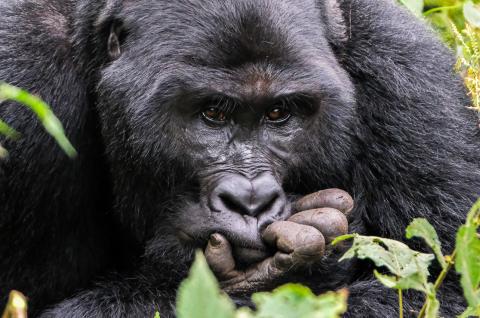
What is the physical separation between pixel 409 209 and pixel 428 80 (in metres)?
0.71

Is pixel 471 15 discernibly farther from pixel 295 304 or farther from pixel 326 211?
pixel 295 304

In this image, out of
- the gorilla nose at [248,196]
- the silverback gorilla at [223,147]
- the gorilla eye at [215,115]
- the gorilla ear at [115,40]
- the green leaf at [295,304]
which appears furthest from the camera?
the gorilla ear at [115,40]

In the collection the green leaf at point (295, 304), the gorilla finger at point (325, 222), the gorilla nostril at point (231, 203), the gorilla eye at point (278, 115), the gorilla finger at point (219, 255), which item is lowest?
the gorilla finger at point (219, 255)

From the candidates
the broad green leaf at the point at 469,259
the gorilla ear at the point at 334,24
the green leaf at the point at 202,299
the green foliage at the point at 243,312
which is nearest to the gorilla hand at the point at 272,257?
the broad green leaf at the point at 469,259

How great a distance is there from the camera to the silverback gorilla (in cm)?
403

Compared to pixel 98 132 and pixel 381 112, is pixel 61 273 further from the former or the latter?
pixel 381 112

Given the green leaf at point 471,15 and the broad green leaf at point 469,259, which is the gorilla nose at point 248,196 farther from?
the green leaf at point 471,15

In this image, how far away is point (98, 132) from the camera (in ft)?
15.1

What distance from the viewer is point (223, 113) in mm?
4156

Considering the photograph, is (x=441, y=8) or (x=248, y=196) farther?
(x=441, y=8)

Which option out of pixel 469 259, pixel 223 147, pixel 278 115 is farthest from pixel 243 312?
pixel 278 115

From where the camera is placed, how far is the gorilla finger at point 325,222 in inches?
155

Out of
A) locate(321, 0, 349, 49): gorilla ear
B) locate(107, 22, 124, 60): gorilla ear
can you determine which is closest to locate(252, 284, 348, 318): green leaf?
locate(107, 22, 124, 60): gorilla ear

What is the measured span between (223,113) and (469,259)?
66.7 inches
